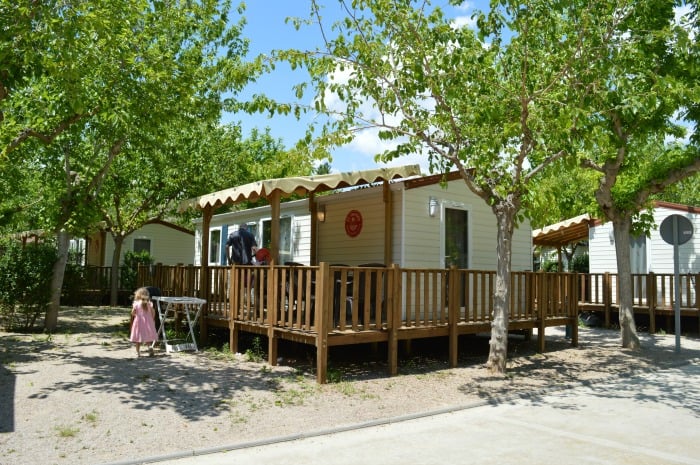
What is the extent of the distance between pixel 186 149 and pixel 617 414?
15.5 meters

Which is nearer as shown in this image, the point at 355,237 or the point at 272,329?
the point at 272,329

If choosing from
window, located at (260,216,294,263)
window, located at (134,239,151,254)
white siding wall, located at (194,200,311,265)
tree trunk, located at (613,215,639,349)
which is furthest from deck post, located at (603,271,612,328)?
window, located at (134,239,151,254)

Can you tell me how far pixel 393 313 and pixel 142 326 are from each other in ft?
13.6

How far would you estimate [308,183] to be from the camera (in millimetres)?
9414

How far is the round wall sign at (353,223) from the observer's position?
11.6m

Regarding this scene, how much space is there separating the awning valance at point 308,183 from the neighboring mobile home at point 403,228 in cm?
30

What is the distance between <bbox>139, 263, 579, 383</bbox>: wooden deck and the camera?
26.6ft

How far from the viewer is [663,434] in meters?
5.73

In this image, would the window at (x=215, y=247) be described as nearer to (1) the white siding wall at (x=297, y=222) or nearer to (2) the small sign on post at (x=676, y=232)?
(1) the white siding wall at (x=297, y=222)

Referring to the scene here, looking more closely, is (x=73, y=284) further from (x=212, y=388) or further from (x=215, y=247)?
(x=212, y=388)

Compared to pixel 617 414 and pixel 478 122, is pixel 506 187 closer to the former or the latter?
pixel 478 122

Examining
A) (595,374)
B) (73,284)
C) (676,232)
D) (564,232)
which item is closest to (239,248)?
(595,374)

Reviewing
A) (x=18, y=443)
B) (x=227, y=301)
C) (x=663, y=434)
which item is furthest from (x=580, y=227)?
(x=18, y=443)

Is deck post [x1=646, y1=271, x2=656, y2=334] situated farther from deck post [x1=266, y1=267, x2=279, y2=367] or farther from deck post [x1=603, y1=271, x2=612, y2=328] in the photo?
deck post [x1=266, y1=267, x2=279, y2=367]
